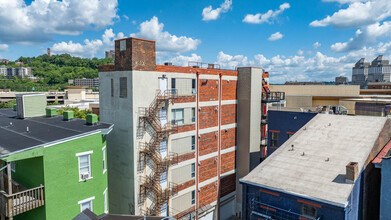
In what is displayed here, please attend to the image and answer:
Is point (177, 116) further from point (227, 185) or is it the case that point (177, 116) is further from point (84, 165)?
point (227, 185)

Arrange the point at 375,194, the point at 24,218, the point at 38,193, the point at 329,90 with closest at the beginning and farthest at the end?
1. the point at 38,193
2. the point at 24,218
3. the point at 375,194
4. the point at 329,90

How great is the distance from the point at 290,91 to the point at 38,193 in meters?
55.7

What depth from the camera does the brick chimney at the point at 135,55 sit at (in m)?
25.0

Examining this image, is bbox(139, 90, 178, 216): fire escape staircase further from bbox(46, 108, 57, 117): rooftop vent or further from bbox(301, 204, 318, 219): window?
bbox(301, 204, 318, 219): window

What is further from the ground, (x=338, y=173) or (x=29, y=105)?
(x=29, y=105)

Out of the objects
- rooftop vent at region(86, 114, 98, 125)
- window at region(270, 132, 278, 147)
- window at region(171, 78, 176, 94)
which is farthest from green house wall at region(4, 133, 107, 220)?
window at region(270, 132, 278, 147)

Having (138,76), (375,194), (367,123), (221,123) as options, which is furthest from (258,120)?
(138,76)

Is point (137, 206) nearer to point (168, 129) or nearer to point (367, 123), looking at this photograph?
point (168, 129)

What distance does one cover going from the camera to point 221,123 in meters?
35.2

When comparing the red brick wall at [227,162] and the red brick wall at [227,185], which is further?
the red brick wall at [227,185]

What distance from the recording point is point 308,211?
1945 centimetres

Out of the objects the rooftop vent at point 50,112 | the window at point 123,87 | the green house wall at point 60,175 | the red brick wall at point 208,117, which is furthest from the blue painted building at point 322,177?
the rooftop vent at point 50,112

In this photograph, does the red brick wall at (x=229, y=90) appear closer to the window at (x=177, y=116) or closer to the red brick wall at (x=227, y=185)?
the window at (x=177, y=116)

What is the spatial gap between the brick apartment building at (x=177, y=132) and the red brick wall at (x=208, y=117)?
121 millimetres
